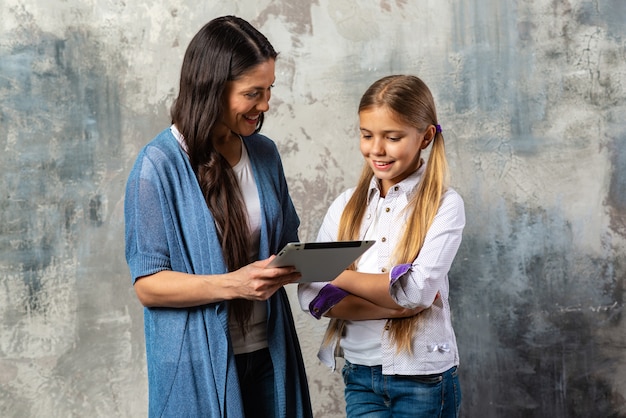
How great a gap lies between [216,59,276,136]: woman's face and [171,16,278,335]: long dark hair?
19 millimetres

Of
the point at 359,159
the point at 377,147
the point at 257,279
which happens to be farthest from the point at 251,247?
the point at 359,159

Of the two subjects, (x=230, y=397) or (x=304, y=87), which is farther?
(x=304, y=87)

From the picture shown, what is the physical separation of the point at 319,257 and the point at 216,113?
1.56 ft

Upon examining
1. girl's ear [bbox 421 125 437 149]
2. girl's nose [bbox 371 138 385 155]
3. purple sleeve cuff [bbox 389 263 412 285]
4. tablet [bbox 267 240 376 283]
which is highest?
girl's ear [bbox 421 125 437 149]

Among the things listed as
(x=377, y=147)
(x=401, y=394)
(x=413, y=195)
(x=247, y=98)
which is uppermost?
(x=247, y=98)

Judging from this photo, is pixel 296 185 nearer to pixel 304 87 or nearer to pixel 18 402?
pixel 304 87

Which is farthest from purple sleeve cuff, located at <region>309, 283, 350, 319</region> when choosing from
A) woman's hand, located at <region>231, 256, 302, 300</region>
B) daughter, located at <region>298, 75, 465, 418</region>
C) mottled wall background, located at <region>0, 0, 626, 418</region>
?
mottled wall background, located at <region>0, 0, 626, 418</region>

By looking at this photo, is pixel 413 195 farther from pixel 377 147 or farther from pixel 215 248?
pixel 215 248

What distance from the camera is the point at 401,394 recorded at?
2.16m

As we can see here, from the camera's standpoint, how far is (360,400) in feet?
7.33

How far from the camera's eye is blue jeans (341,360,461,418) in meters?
2.15

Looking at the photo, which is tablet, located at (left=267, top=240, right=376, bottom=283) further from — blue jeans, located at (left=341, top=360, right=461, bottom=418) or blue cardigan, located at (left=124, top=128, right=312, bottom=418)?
blue jeans, located at (left=341, top=360, right=461, bottom=418)

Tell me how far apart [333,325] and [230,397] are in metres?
0.50

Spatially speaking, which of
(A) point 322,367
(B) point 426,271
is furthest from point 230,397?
(A) point 322,367
